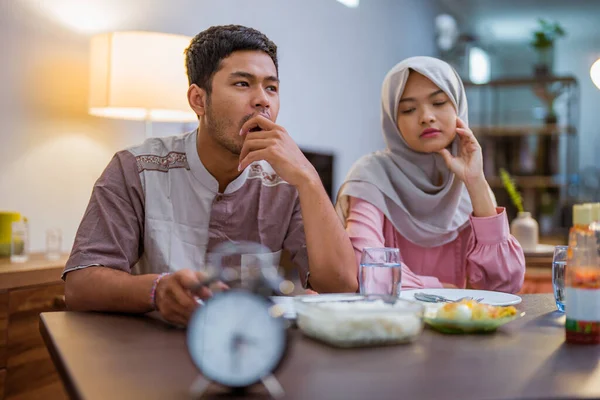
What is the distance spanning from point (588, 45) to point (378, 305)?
8.74m

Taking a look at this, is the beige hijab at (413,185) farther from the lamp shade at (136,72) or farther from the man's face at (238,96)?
the lamp shade at (136,72)

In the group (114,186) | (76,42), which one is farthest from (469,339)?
(76,42)

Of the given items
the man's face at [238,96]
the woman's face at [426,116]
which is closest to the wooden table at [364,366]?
the man's face at [238,96]

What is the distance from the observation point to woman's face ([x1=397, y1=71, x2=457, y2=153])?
197 cm

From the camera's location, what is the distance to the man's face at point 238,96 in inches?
62.9

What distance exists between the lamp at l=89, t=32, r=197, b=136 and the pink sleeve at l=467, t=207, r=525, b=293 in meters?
1.38

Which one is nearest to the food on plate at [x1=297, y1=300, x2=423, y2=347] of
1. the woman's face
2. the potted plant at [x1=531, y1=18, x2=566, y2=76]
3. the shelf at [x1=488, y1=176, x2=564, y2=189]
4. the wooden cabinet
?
the woman's face

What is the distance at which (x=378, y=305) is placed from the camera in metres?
0.99

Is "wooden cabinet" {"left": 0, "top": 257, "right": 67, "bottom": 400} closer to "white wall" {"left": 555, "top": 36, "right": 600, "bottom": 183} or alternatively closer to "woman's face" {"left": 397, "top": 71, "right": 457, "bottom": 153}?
"woman's face" {"left": 397, "top": 71, "right": 457, "bottom": 153}

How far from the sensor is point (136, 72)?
2.60 m

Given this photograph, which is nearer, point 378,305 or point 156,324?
point 378,305

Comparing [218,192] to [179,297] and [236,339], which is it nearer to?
[179,297]

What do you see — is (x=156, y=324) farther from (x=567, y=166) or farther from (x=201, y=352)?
(x=567, y=166)

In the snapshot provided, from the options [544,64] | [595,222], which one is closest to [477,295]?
[595,222]
